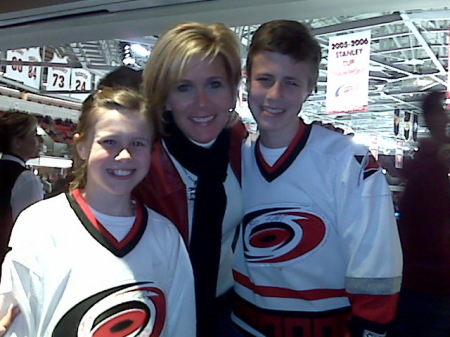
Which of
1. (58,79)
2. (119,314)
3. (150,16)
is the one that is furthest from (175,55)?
(58,79)

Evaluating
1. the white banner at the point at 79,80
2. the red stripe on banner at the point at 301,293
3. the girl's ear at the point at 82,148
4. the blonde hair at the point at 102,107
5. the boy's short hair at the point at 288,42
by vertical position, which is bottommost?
the red stripe on banner at the point at 301,293

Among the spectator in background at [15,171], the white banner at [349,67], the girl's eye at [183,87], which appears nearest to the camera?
the girl's eye at [183,87]

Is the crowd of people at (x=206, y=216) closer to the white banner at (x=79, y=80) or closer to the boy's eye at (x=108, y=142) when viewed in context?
the boy's eye at (x=108, y=142)

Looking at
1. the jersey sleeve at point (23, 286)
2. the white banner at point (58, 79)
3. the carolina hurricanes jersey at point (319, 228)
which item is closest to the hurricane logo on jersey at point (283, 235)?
the carolina hurricanes jersey at point (319, 228)

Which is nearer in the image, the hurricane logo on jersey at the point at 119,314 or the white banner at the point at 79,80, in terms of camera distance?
the hurricane logo on jersey at the point at 119,314

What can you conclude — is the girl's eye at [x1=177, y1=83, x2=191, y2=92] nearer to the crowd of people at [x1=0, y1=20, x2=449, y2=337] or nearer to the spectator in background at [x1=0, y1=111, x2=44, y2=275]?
the crowd of people at [x1=0, y1=20, x2=449, y2=337]

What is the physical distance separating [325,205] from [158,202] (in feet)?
1.38

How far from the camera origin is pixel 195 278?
4.41ft

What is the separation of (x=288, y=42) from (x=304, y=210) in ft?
1.35

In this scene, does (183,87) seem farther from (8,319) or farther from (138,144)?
(8,319)

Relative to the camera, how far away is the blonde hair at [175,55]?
126 cm

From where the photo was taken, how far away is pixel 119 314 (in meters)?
1.12

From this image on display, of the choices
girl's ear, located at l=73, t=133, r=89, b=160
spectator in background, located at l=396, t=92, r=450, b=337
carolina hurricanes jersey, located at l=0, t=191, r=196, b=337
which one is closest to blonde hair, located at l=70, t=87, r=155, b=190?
girl's ear, located at l=73, t=133, r=89, b=160

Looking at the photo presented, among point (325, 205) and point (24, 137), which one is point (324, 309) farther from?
point (24, 137)
